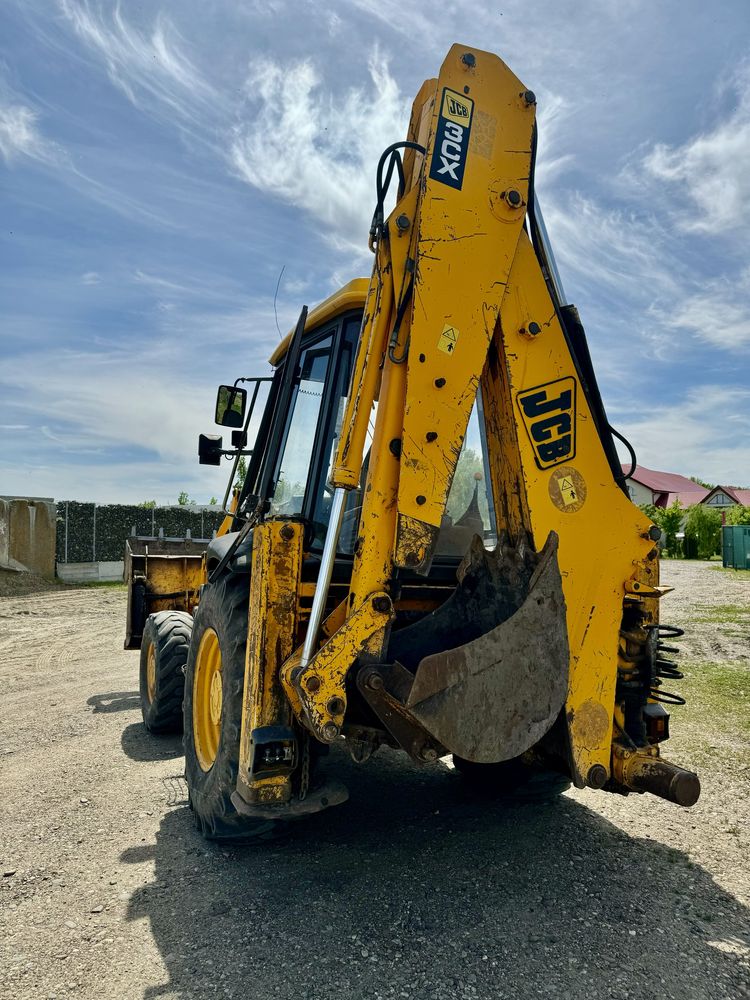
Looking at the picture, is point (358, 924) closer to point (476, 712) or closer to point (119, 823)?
point (476, 712)

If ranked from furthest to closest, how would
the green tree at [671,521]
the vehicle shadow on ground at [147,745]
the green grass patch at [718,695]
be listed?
the green tree at [671,521], the green grass patch at [718,695], the vehicle shadow on ground at [147,745]

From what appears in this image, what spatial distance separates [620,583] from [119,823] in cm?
292

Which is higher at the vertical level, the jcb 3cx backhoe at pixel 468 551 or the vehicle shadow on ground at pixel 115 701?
the jcb 3cx backhoe at pixel 468 551

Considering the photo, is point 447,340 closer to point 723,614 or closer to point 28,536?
point 723,614

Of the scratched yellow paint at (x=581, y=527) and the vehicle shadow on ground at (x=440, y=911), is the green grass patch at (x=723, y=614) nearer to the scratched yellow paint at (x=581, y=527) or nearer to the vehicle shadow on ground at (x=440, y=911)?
the vehicle shadow on ground at (x=440, y=911)

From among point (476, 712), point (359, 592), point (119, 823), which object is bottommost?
point (119, 823)

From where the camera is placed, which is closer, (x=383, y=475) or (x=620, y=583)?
(x=383, y=475)

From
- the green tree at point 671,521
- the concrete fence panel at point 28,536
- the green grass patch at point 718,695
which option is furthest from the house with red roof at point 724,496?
the green grass patch at point 718,695

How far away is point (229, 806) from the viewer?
10.8 feet

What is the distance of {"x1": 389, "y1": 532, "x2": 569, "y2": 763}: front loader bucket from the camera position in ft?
8.53

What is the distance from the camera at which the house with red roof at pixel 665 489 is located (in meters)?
62.3

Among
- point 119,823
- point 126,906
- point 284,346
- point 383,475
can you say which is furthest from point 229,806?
point 284,346

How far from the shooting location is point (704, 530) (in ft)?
122

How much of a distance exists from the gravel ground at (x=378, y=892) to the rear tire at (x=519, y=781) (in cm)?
8
